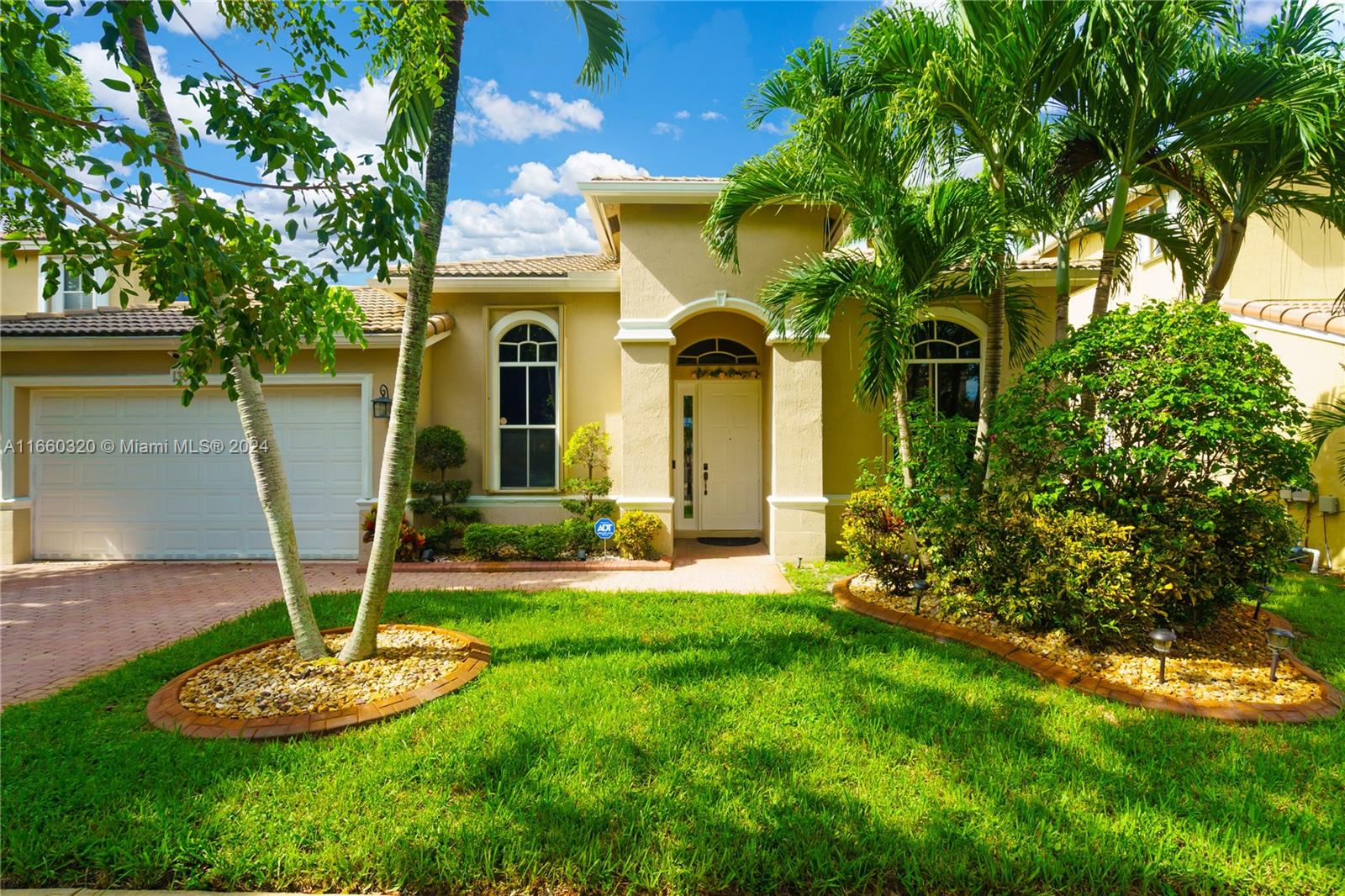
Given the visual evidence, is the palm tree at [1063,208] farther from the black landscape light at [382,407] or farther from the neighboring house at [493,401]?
the black landscape light at [382,407]

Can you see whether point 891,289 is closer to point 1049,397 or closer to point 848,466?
point 1049,397

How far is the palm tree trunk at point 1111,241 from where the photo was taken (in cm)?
607

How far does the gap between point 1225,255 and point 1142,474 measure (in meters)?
3.07

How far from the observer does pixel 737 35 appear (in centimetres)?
817

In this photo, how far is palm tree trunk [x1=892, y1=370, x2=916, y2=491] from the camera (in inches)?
281

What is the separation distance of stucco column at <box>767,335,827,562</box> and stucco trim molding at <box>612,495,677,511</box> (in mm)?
1730

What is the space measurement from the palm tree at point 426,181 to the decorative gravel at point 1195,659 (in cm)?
540

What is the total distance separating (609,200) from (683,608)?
6.35 metres

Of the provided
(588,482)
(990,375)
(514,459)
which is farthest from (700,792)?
(514,459)

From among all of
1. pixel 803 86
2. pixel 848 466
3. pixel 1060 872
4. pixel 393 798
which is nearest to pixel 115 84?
pixel 393 798

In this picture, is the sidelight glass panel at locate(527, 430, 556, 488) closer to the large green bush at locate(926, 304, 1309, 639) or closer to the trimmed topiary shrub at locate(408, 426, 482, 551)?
the trimmed topiary shrub at locate(408, 426, 482, 551)

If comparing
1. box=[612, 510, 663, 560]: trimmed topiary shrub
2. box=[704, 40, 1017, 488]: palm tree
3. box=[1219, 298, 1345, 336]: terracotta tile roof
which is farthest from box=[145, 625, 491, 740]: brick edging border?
box=[1219, 298, 1345, 336]: terracotta tile roof

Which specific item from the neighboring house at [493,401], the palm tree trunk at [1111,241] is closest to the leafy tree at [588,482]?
the neighboring house at [493,401]

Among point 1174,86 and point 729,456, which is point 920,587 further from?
point 729,456
